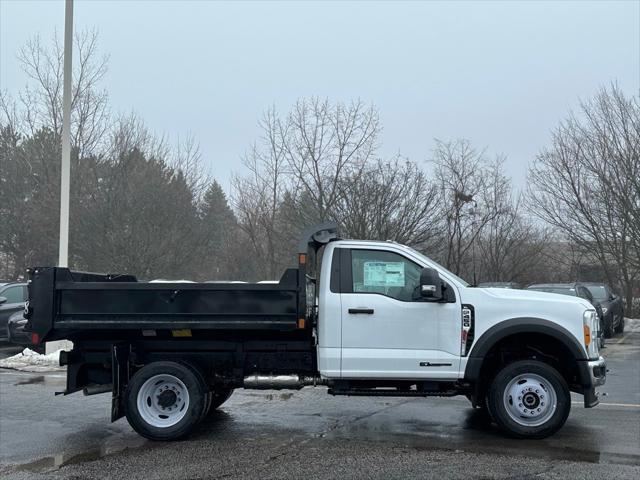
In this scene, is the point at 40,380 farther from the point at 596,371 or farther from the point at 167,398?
the point at 596,371

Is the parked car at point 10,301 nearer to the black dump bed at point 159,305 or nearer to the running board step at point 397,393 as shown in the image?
the black dump bed at point 159,305

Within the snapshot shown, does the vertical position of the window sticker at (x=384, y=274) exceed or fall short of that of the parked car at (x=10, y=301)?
it exceeds it

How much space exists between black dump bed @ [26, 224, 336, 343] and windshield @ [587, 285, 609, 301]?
53.5 feet

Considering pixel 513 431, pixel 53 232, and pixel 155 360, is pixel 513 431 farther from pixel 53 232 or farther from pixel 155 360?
pixel 53 232

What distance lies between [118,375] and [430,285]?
3.68 meters

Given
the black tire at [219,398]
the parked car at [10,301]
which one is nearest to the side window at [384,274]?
the black tire at [219,398]

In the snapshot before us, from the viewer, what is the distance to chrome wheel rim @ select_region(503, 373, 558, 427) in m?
7.14

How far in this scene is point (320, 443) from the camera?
7035 mm

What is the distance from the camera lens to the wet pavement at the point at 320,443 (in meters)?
6.03

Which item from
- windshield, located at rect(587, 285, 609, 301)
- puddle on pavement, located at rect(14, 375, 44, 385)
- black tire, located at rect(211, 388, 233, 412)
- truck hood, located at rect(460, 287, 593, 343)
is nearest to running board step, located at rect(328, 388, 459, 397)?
truck hood, located at rect(460, 287, 593, 343)

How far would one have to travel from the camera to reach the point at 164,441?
718cm

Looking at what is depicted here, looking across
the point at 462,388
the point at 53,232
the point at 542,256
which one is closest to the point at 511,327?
the point at 462,388

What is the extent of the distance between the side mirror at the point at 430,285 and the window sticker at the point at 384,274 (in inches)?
13.8

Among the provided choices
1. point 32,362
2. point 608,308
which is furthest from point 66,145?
point 608,308
